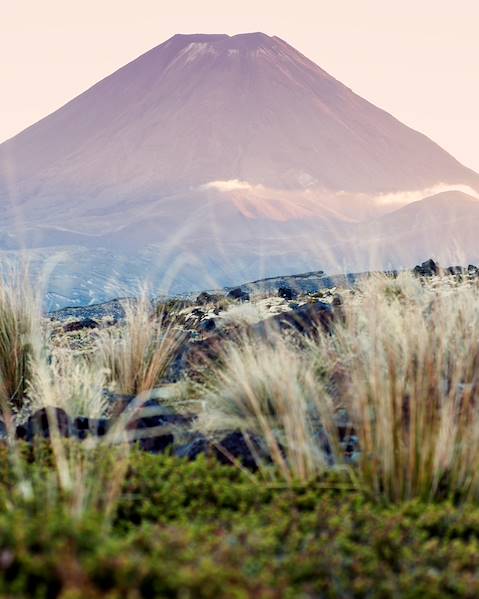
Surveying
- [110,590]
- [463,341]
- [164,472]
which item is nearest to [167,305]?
[463,341]

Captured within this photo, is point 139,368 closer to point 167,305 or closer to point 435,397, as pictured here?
point 435,397

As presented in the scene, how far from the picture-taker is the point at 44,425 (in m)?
6.18

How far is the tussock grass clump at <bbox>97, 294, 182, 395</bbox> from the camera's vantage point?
814cm

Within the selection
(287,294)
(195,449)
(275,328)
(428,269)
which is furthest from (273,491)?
(428,269)

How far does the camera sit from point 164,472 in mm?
4684

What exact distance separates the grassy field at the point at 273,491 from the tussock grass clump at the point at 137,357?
0.54 meters

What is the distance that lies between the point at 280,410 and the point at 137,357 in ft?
10.8

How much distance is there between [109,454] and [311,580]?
5.18ft

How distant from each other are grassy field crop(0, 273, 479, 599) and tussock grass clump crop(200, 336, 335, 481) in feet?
0.05

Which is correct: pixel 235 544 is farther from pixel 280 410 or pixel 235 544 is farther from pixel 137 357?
pixel 137 357

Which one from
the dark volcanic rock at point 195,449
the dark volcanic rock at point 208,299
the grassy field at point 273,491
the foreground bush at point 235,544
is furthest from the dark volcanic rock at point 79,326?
the foreground bush at point 235,544

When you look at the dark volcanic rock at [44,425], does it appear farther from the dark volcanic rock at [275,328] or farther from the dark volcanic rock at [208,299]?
the dark volcanic rock at [208,299]

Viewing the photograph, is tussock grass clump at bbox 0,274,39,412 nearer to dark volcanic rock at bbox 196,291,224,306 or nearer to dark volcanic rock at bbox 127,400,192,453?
dark volcanic rock at bbox 127,400,192,453

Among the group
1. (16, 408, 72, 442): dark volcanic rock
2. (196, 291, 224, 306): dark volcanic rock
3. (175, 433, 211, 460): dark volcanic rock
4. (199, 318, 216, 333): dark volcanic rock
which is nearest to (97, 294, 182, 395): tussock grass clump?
(16, 408, 72, 442): dark volcanic rock
